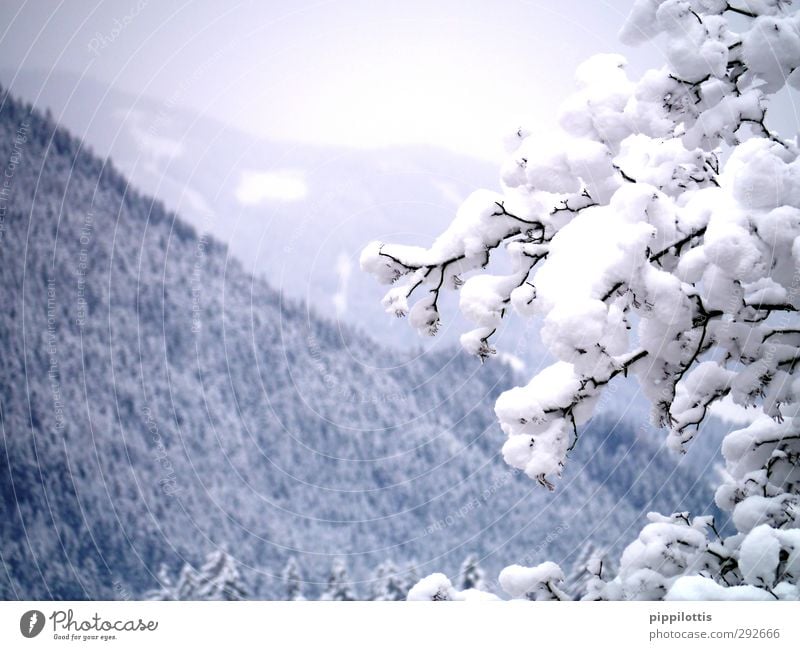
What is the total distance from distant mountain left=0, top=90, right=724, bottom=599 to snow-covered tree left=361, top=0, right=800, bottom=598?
48.5ft

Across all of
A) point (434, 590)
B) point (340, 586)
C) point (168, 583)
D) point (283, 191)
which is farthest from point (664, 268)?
point (283, 191)

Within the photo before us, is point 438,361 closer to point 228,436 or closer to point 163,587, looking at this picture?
point 228,436

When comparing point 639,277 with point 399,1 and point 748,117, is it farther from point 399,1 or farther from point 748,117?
point 399,1

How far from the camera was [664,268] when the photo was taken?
229cm

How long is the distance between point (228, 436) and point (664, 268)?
95.4ft

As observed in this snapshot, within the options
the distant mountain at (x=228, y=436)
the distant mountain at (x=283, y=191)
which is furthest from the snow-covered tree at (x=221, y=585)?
the distant mountain at (x=283, y=191)

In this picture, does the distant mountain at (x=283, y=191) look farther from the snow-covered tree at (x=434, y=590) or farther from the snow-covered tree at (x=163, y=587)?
the snow-covered tree at (x=434, y=590)

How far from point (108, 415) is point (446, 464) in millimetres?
13641

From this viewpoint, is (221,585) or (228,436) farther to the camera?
(228,436)

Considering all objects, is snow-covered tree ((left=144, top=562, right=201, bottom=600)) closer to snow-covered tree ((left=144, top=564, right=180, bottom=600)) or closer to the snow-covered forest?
snow-covered tree ((left=144, top=564, right=180, bottom=600))

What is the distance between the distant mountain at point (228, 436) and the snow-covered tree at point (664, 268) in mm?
14794

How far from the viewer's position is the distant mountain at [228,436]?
21.9 meters

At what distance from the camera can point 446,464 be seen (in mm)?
31031
